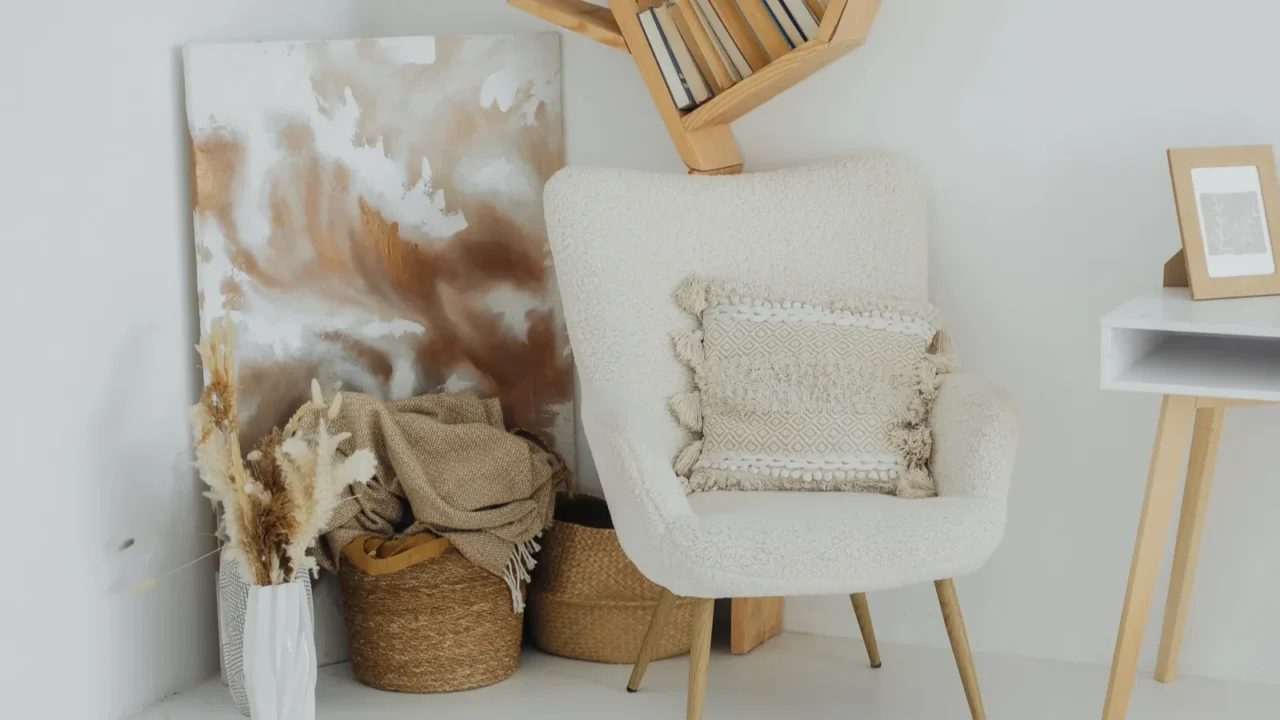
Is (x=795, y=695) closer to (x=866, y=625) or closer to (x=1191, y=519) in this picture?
(x=866, y=625)

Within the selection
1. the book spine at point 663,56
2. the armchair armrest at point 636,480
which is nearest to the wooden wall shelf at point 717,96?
the book spine at point 663,56

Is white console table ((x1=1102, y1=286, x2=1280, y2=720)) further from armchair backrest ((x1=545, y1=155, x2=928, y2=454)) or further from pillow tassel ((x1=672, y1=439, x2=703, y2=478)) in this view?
pillow tassel ((x1=672, y1=439, x2=703, y2=478))

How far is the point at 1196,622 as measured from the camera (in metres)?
2.32

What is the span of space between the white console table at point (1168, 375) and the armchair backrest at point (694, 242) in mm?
464

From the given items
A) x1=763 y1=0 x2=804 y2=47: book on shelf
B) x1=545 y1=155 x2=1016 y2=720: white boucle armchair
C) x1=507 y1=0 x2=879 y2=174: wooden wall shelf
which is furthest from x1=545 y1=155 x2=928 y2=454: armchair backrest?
x1=763 y1=0 x2=804 y2=47: book on shelf

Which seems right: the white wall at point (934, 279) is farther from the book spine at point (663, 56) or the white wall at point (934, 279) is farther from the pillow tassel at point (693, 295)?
the pillow tassel at point (693, 295)

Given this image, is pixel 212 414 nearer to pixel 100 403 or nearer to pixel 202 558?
pixel 100 403

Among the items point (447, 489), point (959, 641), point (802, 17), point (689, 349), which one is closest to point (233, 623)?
point (447, 489)

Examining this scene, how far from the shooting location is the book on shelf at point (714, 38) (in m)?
2.39

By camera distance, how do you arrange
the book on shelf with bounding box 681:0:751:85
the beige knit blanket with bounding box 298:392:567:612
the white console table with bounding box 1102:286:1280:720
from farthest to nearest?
the book on shelf with bounding box 681:0:751:85
the beige knit blanket with bounding box 298:392:567:612
the white console table with bounding box 1102:286:1280:720

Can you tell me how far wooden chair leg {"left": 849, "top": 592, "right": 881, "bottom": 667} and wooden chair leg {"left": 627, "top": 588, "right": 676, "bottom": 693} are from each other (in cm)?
33

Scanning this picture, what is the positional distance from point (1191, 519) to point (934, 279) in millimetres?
624

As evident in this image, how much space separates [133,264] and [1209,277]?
1772 mm

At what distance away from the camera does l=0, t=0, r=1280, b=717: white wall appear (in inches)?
80.2
